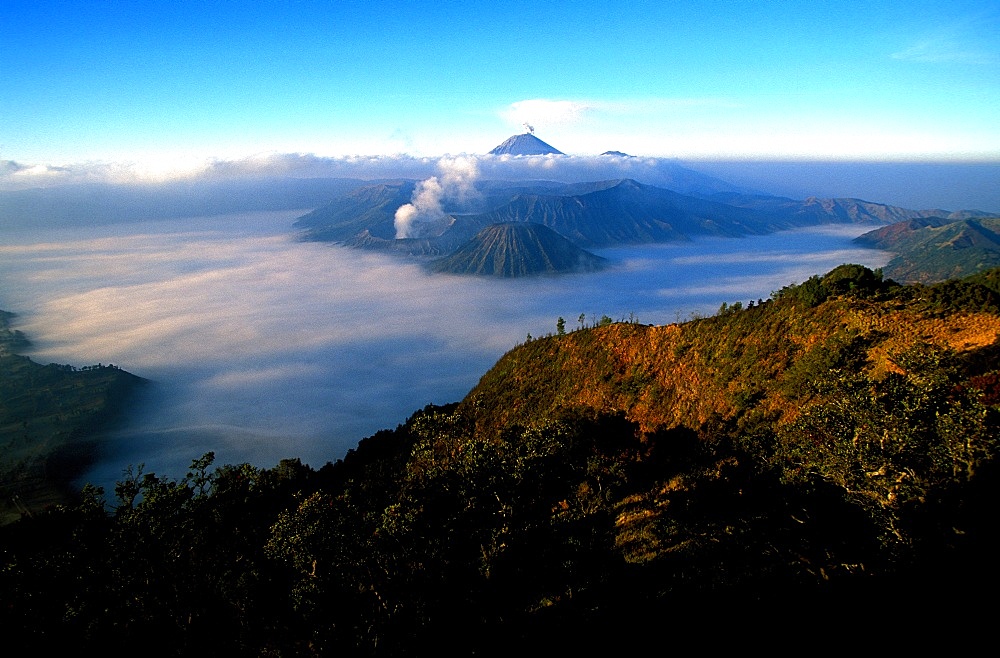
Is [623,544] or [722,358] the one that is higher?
[722,358]

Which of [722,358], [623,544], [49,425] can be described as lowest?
[49,425]

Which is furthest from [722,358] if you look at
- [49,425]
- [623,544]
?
[49,425]

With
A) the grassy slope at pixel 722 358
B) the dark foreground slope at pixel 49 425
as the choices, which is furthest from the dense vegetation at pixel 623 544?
the dark foreground slope at pixel 49 425

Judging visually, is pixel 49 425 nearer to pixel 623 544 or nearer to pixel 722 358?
pixel 623 544

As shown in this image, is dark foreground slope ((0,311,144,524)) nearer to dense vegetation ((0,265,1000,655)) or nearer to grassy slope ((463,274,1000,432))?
dense vegetation ((0,265,1000,655))

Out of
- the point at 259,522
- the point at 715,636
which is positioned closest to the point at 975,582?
the point at 715,636

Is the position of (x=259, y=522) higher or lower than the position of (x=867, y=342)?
lower

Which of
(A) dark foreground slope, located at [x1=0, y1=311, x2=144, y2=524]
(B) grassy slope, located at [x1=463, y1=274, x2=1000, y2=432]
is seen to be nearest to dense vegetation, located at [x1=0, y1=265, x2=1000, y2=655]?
(B) grassy slope, located at [x1=463, y1=274, x2=1000, y2=432]

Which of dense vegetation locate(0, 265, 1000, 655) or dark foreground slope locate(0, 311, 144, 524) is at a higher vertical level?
dense vegetation locate(0, 265, 1000, 655)

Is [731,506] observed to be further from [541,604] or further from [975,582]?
[541,604]
